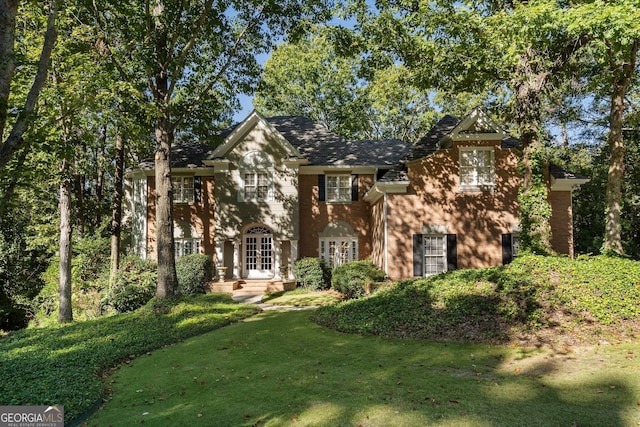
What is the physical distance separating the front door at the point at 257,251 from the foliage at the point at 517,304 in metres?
10.8

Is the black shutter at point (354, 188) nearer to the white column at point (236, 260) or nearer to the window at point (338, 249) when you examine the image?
the window at point (338, 249)

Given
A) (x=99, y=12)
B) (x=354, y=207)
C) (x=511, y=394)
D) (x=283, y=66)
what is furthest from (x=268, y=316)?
(x=283, y=66)

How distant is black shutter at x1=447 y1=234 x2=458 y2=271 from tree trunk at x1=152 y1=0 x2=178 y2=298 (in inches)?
461

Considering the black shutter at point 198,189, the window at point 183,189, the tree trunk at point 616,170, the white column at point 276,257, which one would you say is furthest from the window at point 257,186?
the tree trunk at point 616,170

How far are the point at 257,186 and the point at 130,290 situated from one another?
26.7ft

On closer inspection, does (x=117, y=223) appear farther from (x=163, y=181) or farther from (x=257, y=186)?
(x=257, y=186)

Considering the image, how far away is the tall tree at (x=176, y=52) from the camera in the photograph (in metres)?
13.1

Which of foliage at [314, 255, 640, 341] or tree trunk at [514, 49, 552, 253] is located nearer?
foliage at [314, 255, 640, 341]

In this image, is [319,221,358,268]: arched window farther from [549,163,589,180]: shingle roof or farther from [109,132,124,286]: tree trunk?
[549,163,589,180]: shingle roof

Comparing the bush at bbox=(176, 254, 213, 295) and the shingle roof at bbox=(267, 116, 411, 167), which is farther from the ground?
the shingle roof at bbox=(267, 116, 411, 167)

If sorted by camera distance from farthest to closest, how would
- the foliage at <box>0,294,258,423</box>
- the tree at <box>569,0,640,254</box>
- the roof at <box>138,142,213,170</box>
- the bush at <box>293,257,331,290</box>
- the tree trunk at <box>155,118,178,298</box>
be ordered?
the roof at <box>138,142,213,170</box> → the bush at <box>293,257,331,290</box> → the tree trunk at <box>155,118,178,298</box> → the tree at <box>569,0,640,254</box> → the foliage at <box>0,294,258,423</box>

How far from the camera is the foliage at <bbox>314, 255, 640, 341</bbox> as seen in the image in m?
8.77

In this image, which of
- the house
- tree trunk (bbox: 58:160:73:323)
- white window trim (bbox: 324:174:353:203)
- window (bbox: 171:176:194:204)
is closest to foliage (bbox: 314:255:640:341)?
the house
